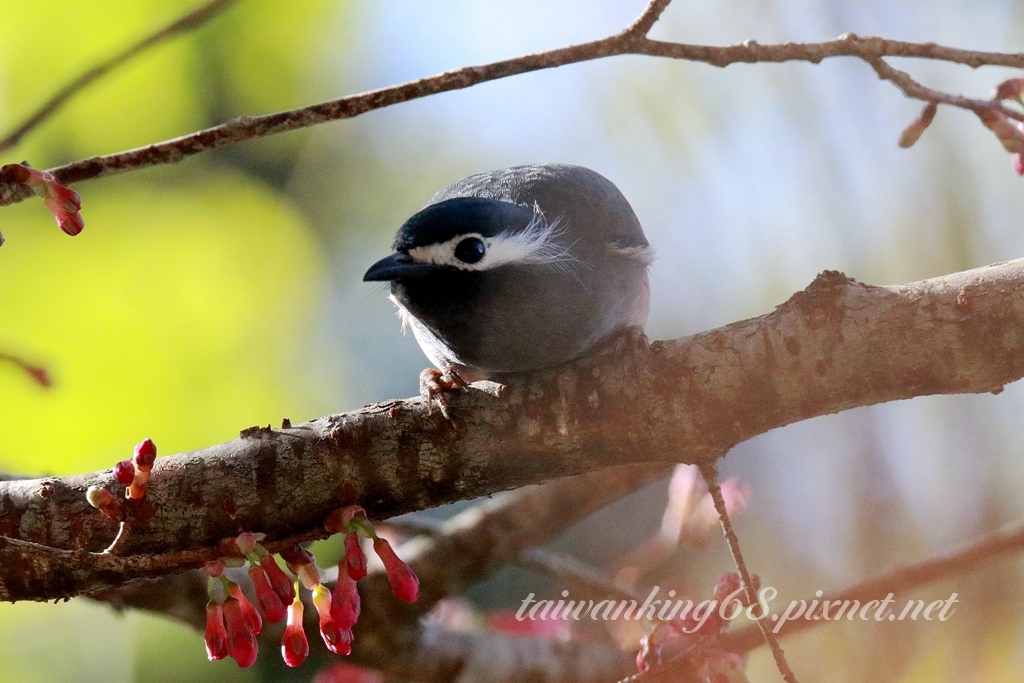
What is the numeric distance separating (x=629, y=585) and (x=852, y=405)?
128cm

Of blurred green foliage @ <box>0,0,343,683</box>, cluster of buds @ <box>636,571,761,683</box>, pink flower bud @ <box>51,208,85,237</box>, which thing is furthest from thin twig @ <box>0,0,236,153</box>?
blurred green foliage @ <box>0,0,343,683</box>

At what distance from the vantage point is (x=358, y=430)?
1688 mm

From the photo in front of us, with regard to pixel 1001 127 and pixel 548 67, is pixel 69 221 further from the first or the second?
pixel 1001 127

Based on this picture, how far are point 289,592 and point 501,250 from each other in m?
0.85

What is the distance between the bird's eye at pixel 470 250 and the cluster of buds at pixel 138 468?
0.78 m

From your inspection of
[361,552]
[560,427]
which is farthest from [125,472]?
[560,427]

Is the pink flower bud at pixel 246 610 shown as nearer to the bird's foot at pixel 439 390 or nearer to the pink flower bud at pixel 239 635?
the pink flower bud at pixel 239 635

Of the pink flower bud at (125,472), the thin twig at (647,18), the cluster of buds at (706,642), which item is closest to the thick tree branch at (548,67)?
the thin twig at (647,18)

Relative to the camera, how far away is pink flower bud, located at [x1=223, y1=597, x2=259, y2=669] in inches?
56.4

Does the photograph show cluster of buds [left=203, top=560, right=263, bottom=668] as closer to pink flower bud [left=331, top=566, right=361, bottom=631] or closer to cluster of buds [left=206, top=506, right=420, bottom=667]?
cluster of buds [left=206, top=506, right=420, bottom=667]

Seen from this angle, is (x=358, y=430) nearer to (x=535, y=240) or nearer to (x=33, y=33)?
(x=535, y=240)

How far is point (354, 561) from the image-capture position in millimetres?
1478

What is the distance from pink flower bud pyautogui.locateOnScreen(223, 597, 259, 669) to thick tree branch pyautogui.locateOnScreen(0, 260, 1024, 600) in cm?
10

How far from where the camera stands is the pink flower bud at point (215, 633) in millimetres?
1428
